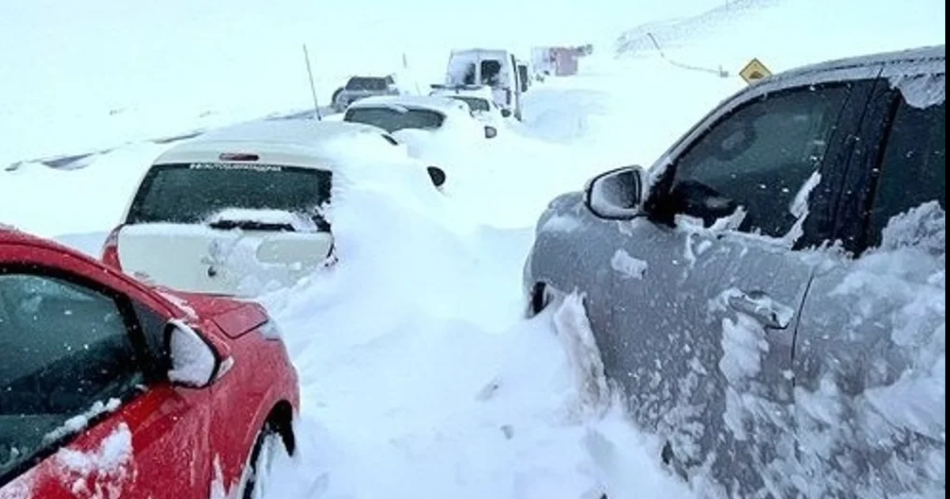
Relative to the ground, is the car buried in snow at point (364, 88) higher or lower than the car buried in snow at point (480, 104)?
lower

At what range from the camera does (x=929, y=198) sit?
2.49 m

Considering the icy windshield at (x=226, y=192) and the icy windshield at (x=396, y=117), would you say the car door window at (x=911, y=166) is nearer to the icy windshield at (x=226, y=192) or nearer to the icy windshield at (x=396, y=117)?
the icy windshield at (x=226, y=192)

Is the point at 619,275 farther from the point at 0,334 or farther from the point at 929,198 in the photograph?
the point at 0,334

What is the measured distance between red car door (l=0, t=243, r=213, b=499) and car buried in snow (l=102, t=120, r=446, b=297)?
112 inches

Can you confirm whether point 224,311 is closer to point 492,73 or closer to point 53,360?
point 53,360

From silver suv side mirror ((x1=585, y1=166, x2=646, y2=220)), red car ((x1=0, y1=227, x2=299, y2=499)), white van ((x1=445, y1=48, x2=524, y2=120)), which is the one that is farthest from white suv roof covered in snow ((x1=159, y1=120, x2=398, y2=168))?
white van ((x1=445, y1=48, x2=524, y2=120))

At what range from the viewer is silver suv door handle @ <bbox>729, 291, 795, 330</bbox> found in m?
2.74

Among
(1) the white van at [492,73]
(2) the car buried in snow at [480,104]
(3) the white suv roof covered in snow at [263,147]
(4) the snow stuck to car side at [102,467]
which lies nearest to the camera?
(4) the snow stuck to car side at [102,467]

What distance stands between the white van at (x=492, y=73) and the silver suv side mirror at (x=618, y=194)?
22762 millimetres

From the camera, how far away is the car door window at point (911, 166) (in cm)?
251

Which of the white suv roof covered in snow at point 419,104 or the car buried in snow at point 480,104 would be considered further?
the car buried in snow at point 480,104

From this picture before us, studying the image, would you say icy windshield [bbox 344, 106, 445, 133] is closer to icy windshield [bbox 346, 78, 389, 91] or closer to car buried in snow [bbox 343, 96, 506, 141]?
car buried in snow [bbox 343, 96, 506, 141]

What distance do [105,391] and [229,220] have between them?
3.40m

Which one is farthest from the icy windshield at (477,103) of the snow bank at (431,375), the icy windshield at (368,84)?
the icy windshield at (368,84)
